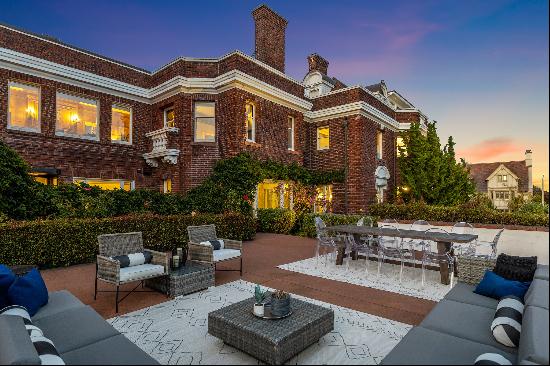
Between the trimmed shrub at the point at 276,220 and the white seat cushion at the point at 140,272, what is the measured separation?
8.06 metres

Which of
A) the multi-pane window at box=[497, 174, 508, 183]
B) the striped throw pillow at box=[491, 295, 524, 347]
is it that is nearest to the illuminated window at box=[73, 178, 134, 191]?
the striped throw pillow at box=[491, 295, 524, 347]

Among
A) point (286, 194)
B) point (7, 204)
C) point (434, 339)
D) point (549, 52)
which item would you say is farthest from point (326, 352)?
point (286, 194)

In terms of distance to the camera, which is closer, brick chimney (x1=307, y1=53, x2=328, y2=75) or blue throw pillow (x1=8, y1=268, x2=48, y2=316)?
blue throw pillow (x1=8, y1=268, x2=48, y2=316)

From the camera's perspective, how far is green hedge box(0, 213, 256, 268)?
6.78 meters

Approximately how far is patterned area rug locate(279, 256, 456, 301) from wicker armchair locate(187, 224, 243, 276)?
1408mm

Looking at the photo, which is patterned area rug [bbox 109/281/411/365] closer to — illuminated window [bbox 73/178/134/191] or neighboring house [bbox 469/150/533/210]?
illuminated window [bbox 73/178/134/191]

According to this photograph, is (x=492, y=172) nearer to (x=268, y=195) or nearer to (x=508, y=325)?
(x=268, y=195)

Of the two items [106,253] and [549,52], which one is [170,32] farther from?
[549,52]

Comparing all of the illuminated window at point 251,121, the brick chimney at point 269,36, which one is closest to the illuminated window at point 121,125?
the illuminated window at point 251,121

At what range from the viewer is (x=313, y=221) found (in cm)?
1258

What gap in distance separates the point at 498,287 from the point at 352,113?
41.5 feet

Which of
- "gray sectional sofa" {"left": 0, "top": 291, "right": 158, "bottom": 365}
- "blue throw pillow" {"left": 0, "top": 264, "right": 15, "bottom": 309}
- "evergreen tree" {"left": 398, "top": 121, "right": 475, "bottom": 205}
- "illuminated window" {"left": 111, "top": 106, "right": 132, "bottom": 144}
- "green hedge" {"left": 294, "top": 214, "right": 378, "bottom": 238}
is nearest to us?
"gray sectional sofa" {"left": 0, "top": 291, "right": 158, "bottom": 365}

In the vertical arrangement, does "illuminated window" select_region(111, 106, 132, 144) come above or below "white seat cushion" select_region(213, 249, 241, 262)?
above

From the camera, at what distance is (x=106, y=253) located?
5438 mm
